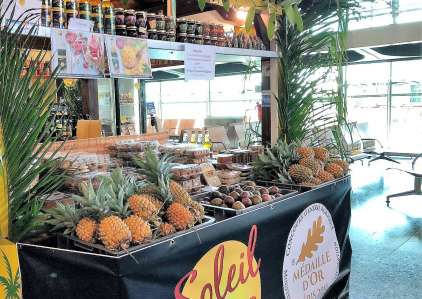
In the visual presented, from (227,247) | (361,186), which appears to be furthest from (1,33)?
(361,186)

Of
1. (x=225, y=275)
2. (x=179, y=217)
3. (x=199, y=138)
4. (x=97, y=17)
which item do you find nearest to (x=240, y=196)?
(x=225, y=275)

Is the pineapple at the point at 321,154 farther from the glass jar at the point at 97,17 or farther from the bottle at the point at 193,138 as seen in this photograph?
the glass jar at the point at 97,17

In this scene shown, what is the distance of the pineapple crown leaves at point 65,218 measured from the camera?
1571mm

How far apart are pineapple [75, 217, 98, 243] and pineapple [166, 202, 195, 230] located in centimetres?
29

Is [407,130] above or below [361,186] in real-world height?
above

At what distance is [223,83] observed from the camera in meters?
12.4

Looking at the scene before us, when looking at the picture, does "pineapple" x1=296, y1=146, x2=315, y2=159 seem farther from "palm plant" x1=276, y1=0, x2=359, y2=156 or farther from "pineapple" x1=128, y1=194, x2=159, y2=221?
"pineapple" x1=128, y1=194, x2=159, y2=221

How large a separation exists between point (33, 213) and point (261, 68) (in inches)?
96.2

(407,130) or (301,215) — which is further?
(407,130)

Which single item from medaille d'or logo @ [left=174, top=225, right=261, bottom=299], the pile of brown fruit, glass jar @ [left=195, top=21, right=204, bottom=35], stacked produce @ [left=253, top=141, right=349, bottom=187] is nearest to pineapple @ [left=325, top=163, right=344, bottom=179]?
stacked produce @ [left=253, top=141, right=349, bottom=187]

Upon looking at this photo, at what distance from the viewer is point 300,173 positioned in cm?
255

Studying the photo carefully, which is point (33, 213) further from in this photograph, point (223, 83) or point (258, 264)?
point (223, 83)

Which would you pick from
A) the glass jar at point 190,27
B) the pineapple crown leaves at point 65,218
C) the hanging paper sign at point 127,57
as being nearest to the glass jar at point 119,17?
the hanging paper sign at point 127,57

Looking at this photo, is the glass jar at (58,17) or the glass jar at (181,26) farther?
the glass jar at (181,26)
